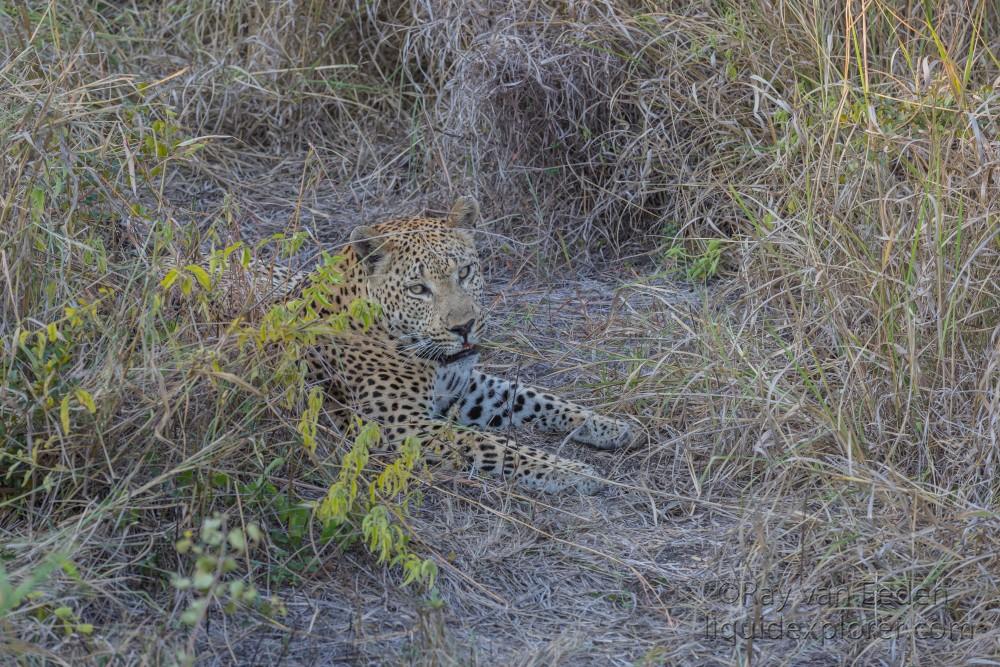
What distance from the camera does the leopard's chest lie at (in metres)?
5.68

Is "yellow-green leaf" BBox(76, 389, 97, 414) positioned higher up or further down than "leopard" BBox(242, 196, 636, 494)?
higher up

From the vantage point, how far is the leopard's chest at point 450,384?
5680mm

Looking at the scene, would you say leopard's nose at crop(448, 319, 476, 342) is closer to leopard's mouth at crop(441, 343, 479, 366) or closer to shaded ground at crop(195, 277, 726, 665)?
leopard's mouth at crop(441, 343, 479, 366)

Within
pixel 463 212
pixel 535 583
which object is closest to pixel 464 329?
pixel 463 212

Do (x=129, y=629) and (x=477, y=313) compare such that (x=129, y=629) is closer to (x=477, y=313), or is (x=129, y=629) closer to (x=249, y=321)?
(x=249, y=321)

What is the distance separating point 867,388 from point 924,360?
0.24m

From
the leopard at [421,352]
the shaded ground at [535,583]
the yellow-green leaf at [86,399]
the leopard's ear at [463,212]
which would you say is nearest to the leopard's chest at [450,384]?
the leopard at [421,352]

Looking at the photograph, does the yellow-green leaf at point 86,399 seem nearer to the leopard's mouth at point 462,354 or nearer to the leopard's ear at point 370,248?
the leopard's ear at point 370,248

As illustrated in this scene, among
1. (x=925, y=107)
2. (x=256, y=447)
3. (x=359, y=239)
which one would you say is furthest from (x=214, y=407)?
(x=925, y=107)

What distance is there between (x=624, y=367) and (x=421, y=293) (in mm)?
1078

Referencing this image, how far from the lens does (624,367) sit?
601 centimetres

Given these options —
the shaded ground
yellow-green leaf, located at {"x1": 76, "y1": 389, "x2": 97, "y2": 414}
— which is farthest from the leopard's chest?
yellow-green leaf, located at {"x1": 76, "y1": 389, "x2": 97, "y2": 414}

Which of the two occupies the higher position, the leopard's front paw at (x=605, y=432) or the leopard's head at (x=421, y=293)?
the leopard's head at (x=421, y=293)

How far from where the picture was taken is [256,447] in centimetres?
420
